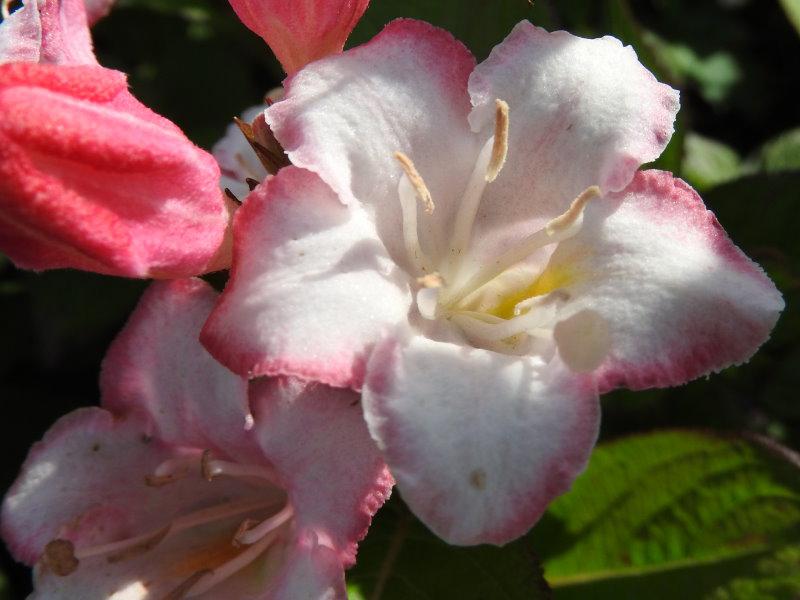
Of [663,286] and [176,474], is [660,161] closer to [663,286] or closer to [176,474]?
[663,286]

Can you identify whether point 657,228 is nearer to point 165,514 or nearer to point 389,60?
point 389,60

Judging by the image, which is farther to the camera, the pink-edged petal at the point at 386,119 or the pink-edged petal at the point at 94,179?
the pink-edged petal at the point at 386,119

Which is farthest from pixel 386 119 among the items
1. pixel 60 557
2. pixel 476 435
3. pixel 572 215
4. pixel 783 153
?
pixel 783 153

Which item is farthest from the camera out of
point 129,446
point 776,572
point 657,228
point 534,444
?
point 776,572

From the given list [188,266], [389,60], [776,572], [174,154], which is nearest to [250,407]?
[188,266]

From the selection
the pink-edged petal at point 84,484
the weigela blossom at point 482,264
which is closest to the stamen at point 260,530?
the pink-edged petal at point 84,484

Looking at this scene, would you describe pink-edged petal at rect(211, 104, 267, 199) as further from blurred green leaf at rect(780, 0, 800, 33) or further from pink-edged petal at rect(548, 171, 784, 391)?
blurred green leaf at rect(780, 0, 800, 33)

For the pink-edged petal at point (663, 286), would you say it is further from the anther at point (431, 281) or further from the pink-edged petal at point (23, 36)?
the pink-edged petal at point (23, 36)
